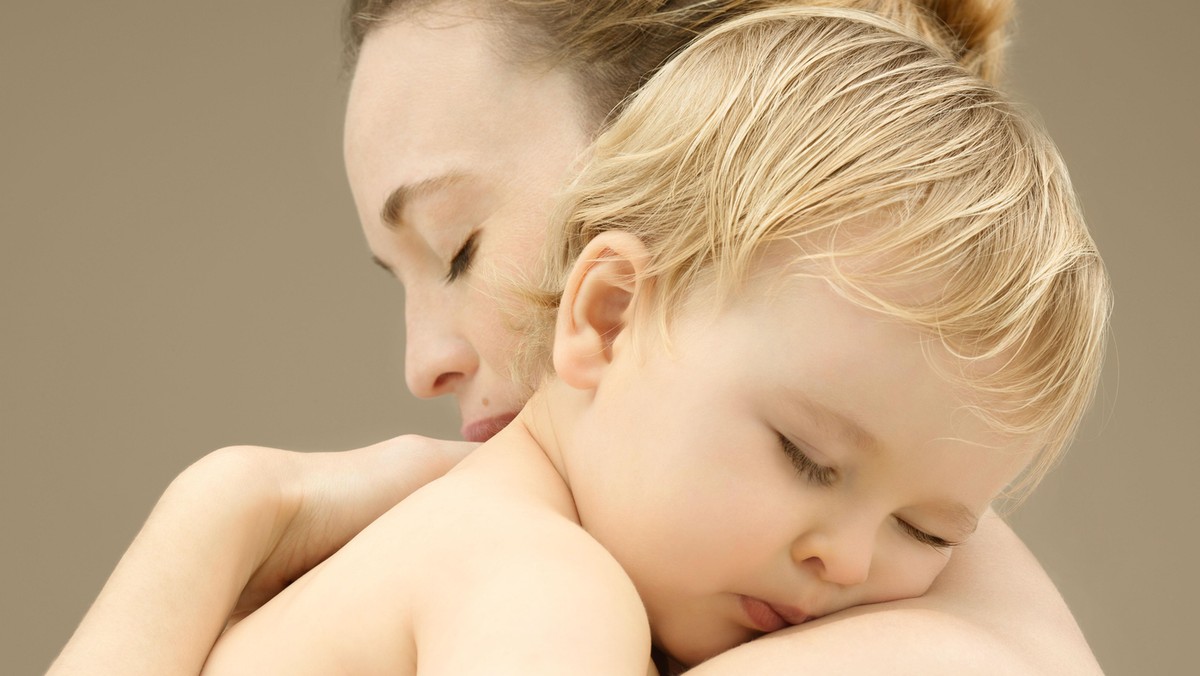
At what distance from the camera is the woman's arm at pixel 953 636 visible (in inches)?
35.1

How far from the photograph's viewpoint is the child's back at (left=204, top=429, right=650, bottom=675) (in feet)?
2.55

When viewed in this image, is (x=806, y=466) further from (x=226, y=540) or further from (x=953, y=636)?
(x=226, y=540)

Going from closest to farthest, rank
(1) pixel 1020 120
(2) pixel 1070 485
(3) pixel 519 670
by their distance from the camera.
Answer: (3) pixel 519 670, (1) pixel 1020 120, (2) pixel 1070 485

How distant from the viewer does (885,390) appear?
0.96 meters

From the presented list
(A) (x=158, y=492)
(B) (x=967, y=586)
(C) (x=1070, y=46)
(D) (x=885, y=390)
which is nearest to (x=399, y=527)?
(D) (x=885, y=390)

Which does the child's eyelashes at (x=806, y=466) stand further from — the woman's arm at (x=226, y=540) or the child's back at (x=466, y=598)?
the woman's arm at (x=226, y=540)

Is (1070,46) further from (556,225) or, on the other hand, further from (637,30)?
(556,225)

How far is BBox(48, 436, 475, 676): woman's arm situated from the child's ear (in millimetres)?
275

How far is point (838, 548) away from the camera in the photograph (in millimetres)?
998

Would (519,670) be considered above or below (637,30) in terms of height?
below

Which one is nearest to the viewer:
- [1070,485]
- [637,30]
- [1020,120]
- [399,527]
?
[399,527]

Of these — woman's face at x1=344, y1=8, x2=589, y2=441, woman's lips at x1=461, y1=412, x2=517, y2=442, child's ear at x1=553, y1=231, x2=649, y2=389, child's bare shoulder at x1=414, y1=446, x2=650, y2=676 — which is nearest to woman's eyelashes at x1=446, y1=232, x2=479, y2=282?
woman's face at x1=344, y1=8, x2=589, y2=441

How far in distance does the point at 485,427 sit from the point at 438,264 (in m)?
0.17

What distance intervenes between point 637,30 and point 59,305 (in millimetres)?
1856
